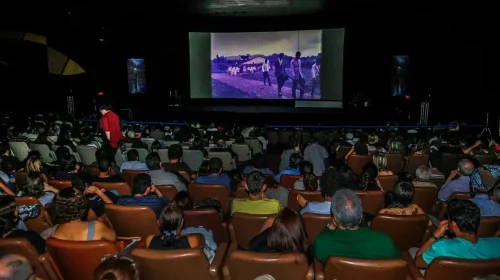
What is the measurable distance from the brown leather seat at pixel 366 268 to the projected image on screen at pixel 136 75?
A: 18.7 m

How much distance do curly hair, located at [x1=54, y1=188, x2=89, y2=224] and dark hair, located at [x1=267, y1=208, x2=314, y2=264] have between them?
159 centimetres

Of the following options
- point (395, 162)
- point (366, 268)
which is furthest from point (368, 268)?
point (395, 162)

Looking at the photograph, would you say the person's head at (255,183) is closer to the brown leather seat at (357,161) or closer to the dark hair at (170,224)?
the dark hair at (170,224)

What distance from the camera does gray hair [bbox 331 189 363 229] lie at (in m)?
3.20

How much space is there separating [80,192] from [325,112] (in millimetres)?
15278

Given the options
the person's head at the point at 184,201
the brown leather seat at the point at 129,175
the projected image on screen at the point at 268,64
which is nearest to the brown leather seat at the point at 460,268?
the person's head at the point at 184,201

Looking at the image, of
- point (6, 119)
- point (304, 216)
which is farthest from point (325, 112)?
point (304, 216)

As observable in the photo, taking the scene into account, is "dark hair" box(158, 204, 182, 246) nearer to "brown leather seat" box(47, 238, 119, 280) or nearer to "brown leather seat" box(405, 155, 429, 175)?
"brown leather seat" box(47, 238, 119, 280)

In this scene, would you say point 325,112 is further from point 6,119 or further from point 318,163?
point 6,119

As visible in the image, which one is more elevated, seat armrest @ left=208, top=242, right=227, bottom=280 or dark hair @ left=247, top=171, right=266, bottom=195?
dark hair @ left=247, top=171, right=266, bottom=195

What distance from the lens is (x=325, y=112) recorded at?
18.1 m

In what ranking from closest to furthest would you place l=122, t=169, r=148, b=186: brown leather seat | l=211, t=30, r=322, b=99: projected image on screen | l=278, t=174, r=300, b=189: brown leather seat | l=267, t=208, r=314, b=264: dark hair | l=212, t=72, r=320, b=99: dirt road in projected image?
l=267, t=208, r=314, b=264: dark hair < l=278, t=174, r=300, b=189: brown leather seat < l=122, t=169, r=148, b=186: brown leather seat < l=211, t=30, r=322, b=99: projected image on screen < l=212, t=72, r=320, b=99: dirt road in projected image

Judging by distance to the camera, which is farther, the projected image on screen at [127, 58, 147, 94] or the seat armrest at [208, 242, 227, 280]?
the projected image on screen at [127, 58, 147, 94]

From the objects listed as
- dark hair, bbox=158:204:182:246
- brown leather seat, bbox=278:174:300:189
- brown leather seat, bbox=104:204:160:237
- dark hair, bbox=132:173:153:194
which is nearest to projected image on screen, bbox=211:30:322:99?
brown leather seat, bbox=278:174:300:189
